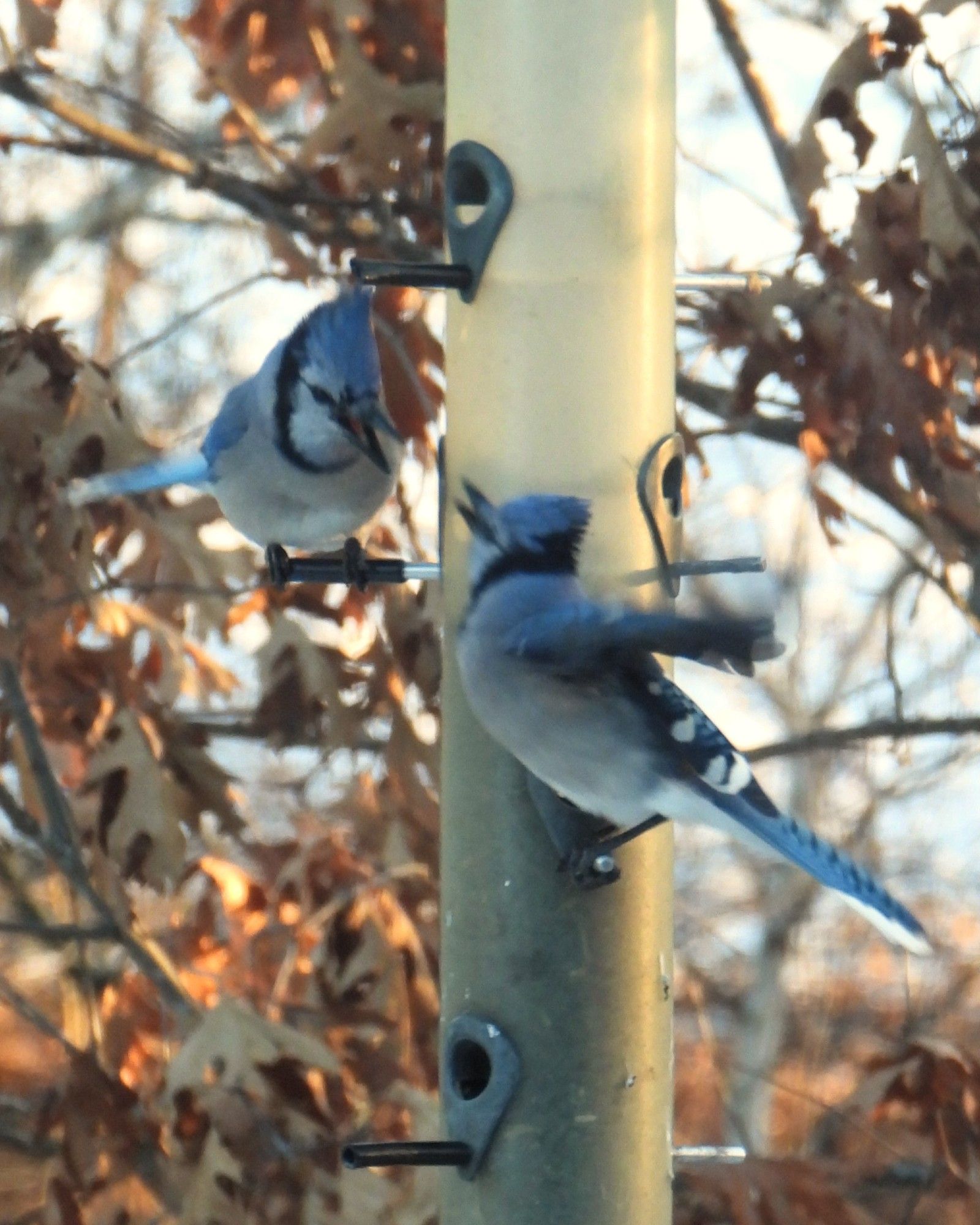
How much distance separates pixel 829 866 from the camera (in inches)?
72.6

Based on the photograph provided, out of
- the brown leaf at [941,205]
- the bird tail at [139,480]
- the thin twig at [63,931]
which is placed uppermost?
the brown leaf at [941,205]

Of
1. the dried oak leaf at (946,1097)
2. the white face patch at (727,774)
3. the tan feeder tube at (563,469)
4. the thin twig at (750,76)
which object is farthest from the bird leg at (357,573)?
the thin twig at (750,76)

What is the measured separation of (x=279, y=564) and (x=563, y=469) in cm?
66

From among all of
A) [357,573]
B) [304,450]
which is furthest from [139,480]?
[357,573]

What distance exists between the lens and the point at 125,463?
118 inches

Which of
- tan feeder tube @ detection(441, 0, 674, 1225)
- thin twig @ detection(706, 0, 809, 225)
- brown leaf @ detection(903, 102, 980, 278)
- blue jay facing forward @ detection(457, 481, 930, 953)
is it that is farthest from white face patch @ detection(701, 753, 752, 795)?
thin twig @ detection(706, 0, 809, 225)

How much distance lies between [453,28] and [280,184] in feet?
3.88

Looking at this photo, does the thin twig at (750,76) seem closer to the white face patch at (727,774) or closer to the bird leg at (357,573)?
the bird leg at (357,573)

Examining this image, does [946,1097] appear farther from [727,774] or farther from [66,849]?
[66,849]

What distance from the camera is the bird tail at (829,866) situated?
5.83ft

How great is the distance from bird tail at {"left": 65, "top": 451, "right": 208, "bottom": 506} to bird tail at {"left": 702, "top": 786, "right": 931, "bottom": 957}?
129 centimetres

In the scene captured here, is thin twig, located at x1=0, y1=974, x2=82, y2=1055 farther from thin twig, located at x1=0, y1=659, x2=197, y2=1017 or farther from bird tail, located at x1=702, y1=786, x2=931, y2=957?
bird tail, located at x1=702, y1=786, x2=931, y2=957

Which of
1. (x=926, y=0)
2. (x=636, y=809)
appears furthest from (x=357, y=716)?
(x=926, y=0)

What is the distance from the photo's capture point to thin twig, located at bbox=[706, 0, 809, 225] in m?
3.64
